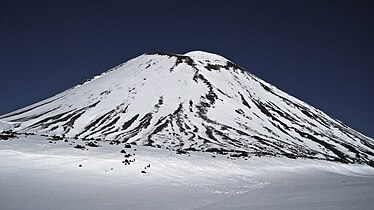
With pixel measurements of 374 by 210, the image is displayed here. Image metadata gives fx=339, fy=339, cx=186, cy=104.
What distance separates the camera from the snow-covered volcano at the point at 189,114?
80.8m

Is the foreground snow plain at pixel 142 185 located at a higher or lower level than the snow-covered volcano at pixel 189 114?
lower

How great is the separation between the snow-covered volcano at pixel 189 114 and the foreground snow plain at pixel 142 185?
4356 centimetres

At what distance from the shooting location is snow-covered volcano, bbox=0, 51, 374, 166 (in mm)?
80750

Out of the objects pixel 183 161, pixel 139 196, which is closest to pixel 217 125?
pixel 183 161

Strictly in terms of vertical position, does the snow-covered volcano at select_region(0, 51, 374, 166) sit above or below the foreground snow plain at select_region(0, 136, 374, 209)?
Result: above

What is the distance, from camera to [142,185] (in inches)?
595

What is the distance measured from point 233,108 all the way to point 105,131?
4384 centimetres

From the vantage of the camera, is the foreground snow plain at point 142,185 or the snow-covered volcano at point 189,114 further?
the snow-covered volcano at point 189,114

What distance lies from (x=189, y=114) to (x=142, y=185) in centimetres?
8769

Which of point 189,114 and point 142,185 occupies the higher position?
point 189,114

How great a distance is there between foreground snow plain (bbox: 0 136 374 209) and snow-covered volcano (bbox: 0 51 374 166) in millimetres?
43557

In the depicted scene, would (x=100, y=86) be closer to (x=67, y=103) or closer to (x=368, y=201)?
(x=67, y=103)

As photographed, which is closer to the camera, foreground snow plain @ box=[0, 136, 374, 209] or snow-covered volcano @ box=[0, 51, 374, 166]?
foreground snow plain @ box=[0, 136, 374, 209]

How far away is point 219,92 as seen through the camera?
124 m
